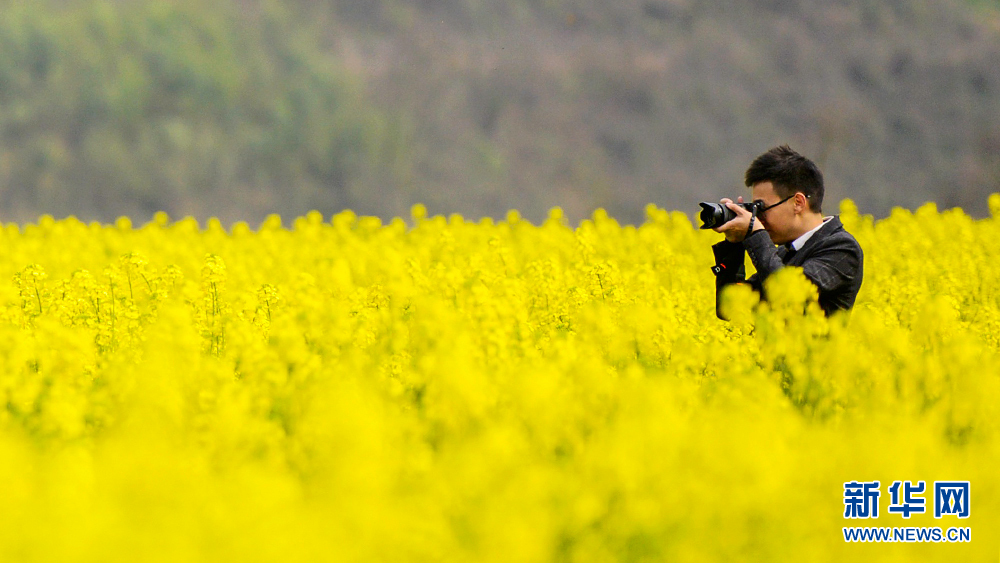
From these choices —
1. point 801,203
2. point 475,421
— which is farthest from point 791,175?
point 475,421

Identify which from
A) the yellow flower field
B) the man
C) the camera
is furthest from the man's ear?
the yellow flower field

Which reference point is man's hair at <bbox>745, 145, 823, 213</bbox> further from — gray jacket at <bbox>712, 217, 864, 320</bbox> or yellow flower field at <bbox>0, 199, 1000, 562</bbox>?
yellow flower field at <bbox>0, 199, 1000, 562</bbox>

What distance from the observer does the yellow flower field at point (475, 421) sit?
209 cm

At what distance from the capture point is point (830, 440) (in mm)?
2631

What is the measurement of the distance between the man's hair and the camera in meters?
0.09

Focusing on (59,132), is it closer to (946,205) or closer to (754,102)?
(754,102)

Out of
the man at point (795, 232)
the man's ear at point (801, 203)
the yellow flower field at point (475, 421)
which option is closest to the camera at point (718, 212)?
the man at point (795, 232)

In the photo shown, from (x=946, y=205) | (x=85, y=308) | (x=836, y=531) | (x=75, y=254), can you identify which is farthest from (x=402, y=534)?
(x=946, y=205)

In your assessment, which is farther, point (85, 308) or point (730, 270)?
point (85, 308)

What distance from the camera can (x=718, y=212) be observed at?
4031 mm

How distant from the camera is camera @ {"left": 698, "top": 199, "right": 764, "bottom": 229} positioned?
404 centimetres

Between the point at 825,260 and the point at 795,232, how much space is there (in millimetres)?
206

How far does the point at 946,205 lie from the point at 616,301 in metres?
17.2

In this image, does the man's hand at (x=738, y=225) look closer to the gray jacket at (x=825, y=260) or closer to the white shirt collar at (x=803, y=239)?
the gray jacket at (x=825, y=260)
